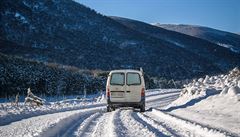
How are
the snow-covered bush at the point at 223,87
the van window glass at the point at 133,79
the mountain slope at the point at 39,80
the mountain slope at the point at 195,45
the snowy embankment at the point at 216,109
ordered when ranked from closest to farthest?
A: the snowy embankment at the point at 216,109 < the snow-covered bush at the point at 223,87 < the van window glass at the point at 133,79 < the mountain slope at the point at 39,80 < the mountain slope at the point at 195,45

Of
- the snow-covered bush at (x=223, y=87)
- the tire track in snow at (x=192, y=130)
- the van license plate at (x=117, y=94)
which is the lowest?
the tire track in snow at (x=192, y=130)

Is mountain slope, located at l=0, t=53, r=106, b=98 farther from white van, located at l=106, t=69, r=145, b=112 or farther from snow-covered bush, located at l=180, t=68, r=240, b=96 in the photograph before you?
white van, located at l=106, t=69, r=145, b=112

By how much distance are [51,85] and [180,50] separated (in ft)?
317

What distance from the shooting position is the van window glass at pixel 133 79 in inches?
789

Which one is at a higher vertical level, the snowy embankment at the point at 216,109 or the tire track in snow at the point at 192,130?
the snowy embankment at the point at 216,109

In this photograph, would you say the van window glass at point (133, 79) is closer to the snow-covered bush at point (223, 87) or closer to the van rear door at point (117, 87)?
the van rear door at point (117, 87)

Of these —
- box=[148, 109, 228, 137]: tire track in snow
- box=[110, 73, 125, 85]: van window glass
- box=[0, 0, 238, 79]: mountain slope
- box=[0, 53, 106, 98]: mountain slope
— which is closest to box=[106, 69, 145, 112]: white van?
box=[110, 73, 125, 85]: van window glass

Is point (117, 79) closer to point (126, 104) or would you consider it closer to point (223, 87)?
point (126, 104)

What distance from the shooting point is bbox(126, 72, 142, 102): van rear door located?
19891mm

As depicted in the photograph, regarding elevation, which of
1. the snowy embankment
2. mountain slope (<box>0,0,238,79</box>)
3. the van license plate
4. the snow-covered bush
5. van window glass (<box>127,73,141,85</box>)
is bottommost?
the snowy embankment

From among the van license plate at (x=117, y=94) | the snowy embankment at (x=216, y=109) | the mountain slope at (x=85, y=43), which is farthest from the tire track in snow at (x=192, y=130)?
the mountain slope at (x=85, y=43)

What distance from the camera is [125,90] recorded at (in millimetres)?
19891

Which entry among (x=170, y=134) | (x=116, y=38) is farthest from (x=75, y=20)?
(x=170, y=134)

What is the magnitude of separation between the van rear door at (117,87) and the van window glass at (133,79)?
277 millimetres
